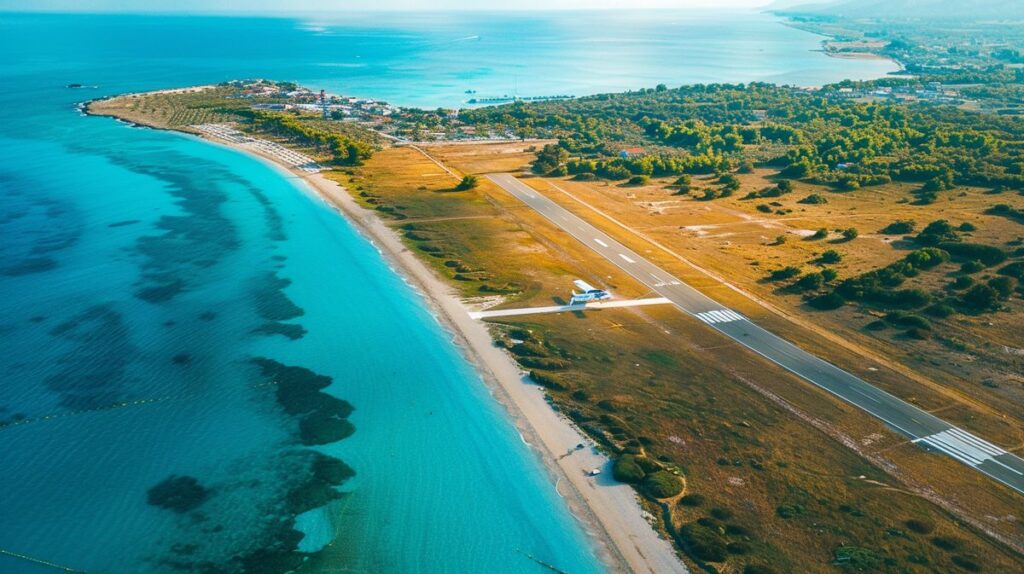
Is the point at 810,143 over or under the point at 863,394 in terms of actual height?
over

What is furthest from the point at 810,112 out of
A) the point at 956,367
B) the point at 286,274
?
the point at 286,274

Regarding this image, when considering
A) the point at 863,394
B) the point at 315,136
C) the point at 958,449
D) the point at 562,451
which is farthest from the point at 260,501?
the point at 315,136

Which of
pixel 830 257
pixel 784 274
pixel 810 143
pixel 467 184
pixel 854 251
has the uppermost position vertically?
pixel 467 184

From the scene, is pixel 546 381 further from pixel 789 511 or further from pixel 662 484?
pixel 789 511

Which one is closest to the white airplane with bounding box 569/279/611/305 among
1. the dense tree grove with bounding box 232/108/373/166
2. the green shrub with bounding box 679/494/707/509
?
the green shrub with bounding box 679/494/707/509

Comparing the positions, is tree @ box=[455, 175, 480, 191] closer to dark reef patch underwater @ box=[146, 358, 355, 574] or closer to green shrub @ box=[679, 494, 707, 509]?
dark reef patch underwater @ box=[146, 358, 355, 574]

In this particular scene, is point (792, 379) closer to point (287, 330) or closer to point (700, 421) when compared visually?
point (700, 421)

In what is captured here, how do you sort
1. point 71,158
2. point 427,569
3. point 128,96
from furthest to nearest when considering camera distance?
point 128,96 → point 71,158 → point 427,569
